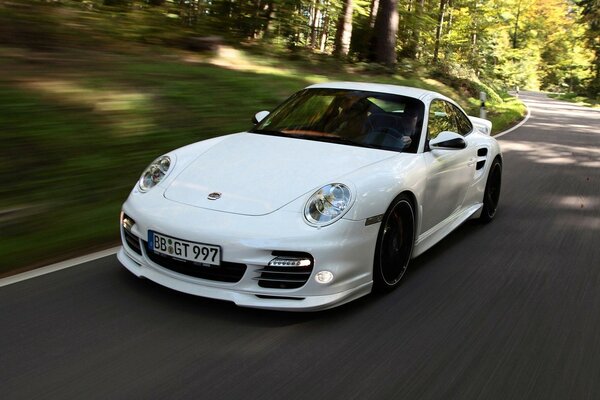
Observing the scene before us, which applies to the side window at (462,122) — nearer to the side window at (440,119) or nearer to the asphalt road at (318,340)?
the side window at (440,119)

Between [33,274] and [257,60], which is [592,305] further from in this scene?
[257,60]

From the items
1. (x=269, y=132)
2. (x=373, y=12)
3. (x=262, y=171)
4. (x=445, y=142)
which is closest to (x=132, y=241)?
(x=262, y=171)

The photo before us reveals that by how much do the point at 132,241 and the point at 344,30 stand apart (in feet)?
52.8

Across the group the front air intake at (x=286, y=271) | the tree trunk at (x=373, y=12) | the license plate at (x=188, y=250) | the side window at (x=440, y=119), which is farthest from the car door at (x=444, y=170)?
the tree trunk at (x=373, y=12)

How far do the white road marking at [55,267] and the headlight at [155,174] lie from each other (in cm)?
76

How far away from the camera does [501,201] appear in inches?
286

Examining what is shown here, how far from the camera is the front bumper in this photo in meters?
3.27

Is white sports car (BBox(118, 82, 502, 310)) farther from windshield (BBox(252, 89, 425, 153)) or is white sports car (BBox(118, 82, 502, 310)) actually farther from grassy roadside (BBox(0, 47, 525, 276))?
grassy roadside (BBox(0, 47, 525, 276))

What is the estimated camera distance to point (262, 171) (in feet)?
12.6

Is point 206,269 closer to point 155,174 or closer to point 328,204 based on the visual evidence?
point 328,204

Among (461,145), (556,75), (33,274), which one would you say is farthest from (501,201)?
(556,75)

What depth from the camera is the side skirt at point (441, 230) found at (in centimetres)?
443

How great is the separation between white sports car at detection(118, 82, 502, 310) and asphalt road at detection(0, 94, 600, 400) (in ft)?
0.58

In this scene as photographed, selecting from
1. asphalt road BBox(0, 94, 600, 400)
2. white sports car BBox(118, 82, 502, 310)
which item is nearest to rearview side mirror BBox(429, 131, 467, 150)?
white sports car BBox(118, 82, 502, 310)
